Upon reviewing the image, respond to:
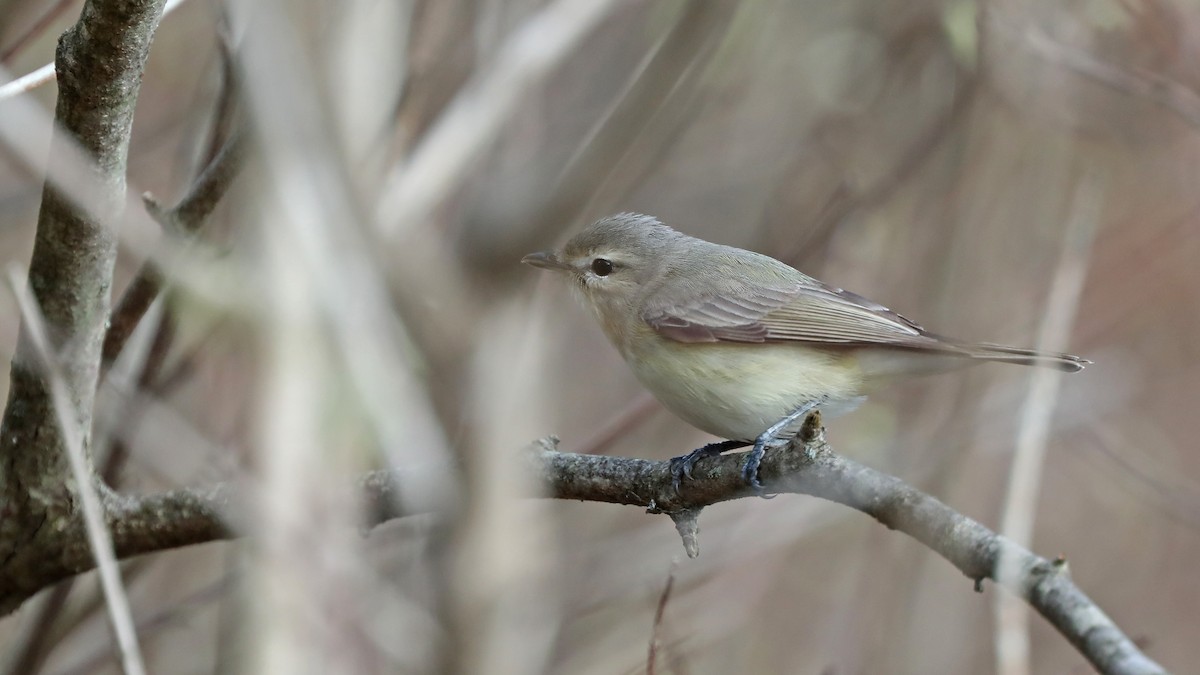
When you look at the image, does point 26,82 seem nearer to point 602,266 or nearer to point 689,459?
point 689,459

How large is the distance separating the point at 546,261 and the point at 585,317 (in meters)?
3.84

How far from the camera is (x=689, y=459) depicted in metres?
3.03

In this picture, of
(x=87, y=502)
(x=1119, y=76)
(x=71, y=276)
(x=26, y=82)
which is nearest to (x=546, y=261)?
(x=71, y=276)

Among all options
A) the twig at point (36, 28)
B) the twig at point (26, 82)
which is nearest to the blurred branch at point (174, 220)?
the twig at point (26, 82)

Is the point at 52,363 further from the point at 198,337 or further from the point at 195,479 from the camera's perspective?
the point at 195,479

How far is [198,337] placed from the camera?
168 inches

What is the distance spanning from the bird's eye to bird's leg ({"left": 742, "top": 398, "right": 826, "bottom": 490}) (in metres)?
1.11

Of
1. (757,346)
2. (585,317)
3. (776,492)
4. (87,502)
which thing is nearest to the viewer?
(87,502)

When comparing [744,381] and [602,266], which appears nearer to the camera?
[744,381]

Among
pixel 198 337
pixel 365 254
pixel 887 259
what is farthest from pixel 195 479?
pixel 887 259

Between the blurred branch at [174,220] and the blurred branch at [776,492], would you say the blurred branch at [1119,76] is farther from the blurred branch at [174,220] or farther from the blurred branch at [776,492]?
Answer: the blurred branch at [174,220]

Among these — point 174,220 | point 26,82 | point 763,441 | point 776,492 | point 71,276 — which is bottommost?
point 776,492

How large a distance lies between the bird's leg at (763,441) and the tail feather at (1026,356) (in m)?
0.52

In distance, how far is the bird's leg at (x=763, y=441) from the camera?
2.56m
